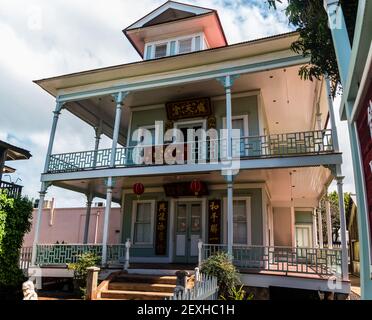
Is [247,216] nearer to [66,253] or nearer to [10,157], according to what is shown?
[66,253]

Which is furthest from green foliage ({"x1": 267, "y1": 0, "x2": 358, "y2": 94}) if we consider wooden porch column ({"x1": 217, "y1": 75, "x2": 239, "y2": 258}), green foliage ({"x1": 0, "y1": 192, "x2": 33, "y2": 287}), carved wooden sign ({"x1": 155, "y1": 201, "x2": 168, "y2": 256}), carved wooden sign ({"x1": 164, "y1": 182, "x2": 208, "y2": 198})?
green foliage ({"x1": 0, "y1": 192, "x2": 33, "y2": 287})

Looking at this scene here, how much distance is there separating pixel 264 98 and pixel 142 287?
27.9 feet

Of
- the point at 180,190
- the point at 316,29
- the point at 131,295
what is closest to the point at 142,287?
the point at 131,295

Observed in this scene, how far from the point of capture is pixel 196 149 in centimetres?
1234

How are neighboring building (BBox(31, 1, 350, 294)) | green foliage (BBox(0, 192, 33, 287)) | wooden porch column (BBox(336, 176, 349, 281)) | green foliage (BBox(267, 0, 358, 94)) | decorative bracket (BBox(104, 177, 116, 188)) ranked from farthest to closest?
1. decorative bracket (BBox(104, 177, 116, 188))
2. green foliage (BBox(0, 192, 33, 287))
3. neighboring building (BBox(31, 1, 350, 294))
4. wooden porch column (BBox(336, 176, 349, 281))
5. green foliage (BBox(267, 0, 358, 94))

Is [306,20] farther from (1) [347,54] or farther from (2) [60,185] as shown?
(2) [60,185]

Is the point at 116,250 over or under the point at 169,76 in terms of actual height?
under

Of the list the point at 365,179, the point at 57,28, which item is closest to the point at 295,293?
the point at 365,179

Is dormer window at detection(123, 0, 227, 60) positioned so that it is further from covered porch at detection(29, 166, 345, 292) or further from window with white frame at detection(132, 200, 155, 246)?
window with white frame at detection(132, 200, 155, 246)

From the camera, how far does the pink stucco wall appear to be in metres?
20.3

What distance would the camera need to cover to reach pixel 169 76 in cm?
1155

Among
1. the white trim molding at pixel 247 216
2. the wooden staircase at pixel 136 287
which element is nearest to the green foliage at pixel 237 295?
the wooden staircase at pixel 136 287

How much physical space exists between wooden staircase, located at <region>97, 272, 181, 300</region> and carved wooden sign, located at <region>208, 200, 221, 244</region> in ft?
9.97
